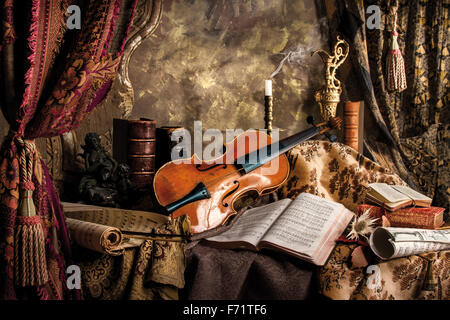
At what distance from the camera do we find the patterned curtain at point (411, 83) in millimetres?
3064

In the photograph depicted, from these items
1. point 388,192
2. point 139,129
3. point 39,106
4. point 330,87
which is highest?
point 330,87

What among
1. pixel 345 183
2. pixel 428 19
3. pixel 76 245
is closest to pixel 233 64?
pixel 345 183

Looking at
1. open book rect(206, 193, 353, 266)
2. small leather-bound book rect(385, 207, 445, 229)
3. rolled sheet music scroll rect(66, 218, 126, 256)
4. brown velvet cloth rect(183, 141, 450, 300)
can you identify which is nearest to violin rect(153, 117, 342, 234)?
open book rect(206, 193, 353, 266)

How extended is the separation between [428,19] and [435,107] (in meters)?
0.61

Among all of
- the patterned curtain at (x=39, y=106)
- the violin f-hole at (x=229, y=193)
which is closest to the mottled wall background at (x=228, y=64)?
the violin f-hole at (x=229, y=193)

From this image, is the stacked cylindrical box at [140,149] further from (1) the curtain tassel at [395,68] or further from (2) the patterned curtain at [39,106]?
(1) the curtain tassel at [395,68]

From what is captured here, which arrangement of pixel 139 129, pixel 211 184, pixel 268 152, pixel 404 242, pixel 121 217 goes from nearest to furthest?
pixel 404 242 → pixel 121 217 → pixel 211 184 → pixel 268 152 → pixel 139 129

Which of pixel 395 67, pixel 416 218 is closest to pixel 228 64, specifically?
pixel 395 67

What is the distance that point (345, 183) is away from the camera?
2541mm

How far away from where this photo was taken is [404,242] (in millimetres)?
1724

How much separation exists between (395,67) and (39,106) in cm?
229

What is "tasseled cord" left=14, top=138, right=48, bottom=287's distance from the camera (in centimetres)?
150

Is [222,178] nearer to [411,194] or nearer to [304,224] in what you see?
[304,224]
